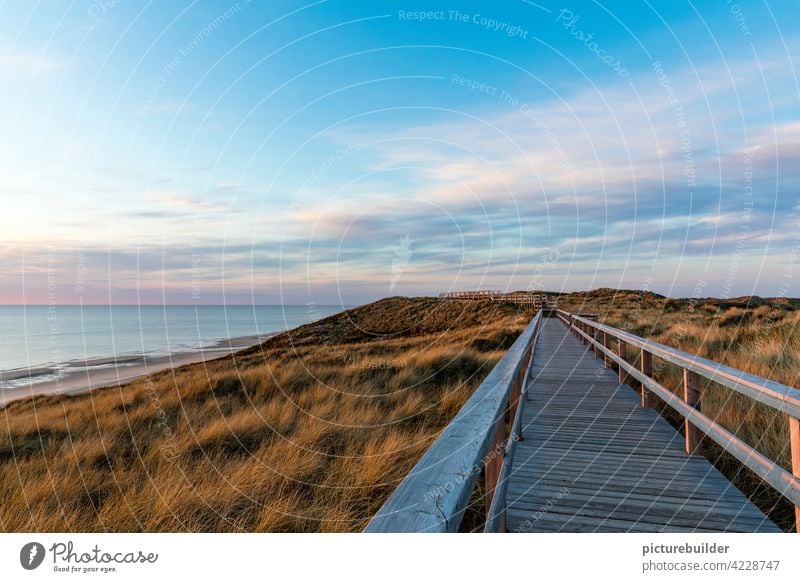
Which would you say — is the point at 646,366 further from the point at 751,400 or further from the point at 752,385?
the point at 752,385

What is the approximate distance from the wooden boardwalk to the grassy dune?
59.0 inches

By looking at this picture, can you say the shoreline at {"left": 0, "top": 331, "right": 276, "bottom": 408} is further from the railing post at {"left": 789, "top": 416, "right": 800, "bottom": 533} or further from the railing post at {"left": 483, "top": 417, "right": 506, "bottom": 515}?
the railing post at {"left": 789, "top": 416, "right": 800, "bottom": 533}

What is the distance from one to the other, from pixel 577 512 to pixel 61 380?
26.6 metres

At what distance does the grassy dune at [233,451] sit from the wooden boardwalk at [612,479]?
150cm

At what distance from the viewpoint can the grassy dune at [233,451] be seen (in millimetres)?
4539

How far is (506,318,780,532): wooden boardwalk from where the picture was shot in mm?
3318

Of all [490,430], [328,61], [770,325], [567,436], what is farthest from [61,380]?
[770,325]

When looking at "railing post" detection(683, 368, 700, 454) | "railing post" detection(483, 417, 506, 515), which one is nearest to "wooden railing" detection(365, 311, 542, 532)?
"railing post" detection(483, 417, 506, 515)

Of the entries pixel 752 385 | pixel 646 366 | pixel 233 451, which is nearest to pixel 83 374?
pixel 233 451

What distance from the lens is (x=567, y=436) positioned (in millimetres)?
5371

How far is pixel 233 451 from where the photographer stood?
6465mm

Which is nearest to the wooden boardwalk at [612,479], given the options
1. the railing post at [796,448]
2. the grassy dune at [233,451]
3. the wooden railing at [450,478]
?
the railing post at [796,448]
